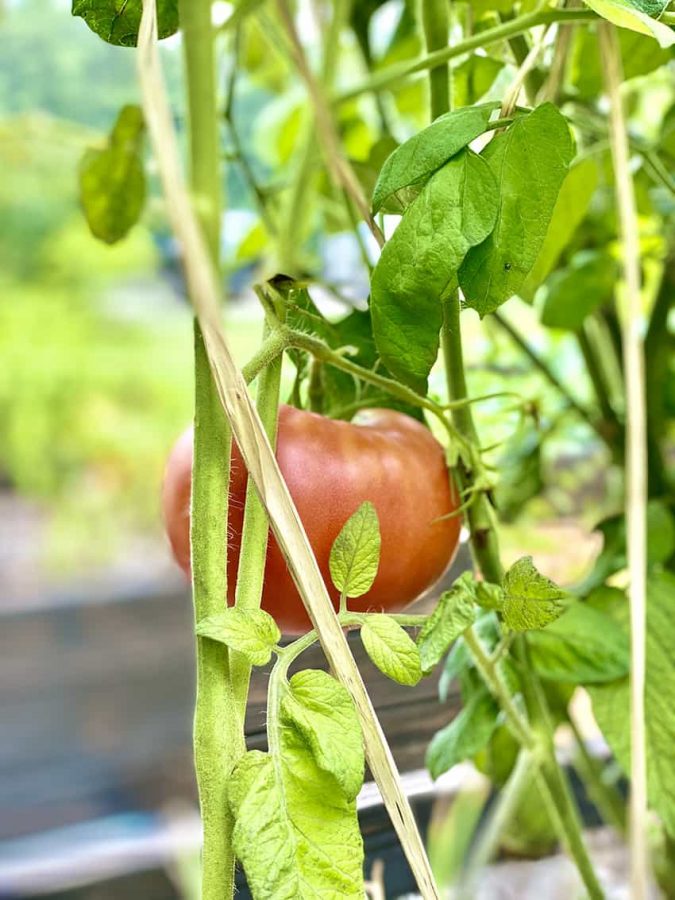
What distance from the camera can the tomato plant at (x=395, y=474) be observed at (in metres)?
0.14

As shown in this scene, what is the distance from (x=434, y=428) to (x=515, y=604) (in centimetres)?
9

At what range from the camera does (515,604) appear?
0.16 meters

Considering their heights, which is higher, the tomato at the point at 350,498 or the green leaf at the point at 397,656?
the tomato at the point at 350,498

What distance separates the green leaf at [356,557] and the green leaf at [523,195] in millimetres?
43

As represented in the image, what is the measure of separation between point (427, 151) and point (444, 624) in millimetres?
82

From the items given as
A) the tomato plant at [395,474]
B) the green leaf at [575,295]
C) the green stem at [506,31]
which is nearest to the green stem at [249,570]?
the tomato plant at [395,474]

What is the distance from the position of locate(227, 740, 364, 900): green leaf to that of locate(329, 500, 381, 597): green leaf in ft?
0.10

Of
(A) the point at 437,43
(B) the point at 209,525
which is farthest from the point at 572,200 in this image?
(B) the point at 209,525

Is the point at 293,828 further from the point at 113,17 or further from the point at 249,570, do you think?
the point at 113,17

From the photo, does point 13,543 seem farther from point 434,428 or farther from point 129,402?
point 434,428

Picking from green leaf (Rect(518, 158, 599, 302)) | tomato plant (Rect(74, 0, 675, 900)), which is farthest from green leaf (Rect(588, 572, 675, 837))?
green leaf (Rect(518, 158, 599, 302))

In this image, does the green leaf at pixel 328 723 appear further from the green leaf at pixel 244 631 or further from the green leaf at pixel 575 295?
the green leaf at pixel 575 295

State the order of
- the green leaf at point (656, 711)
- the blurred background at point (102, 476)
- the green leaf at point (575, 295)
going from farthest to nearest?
the blurred background at point (102, 476) < the green leaf at point (575, 295) < the green leaf at point (656, 711)

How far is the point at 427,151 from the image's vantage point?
0.50 feet
